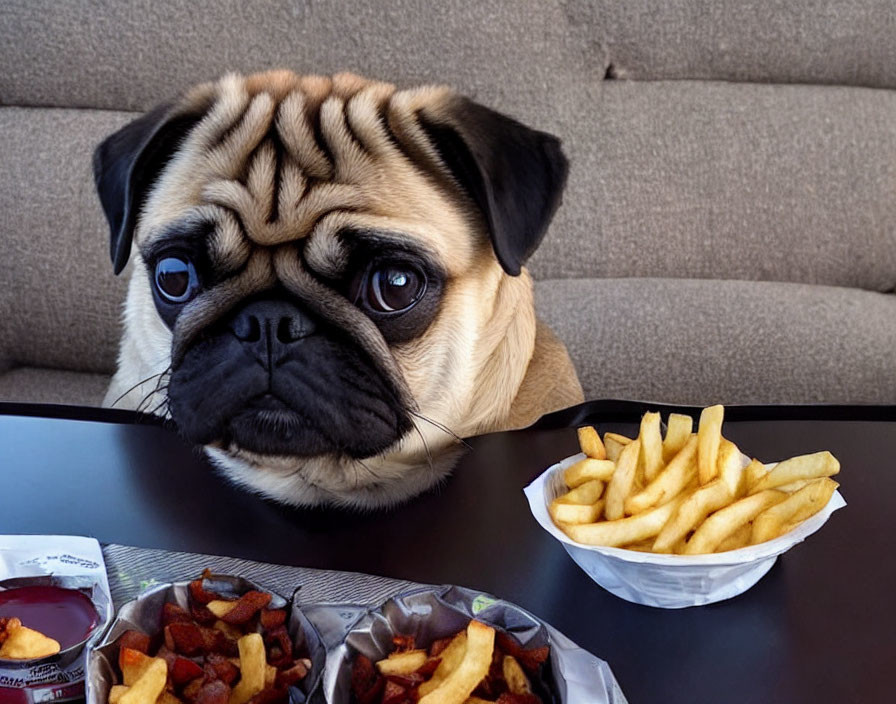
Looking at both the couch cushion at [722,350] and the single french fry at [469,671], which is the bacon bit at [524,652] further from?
the couch cushion at [722,350]

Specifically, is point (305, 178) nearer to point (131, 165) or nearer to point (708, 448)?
point (131, 165)

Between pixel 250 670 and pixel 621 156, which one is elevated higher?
pixel 621 156

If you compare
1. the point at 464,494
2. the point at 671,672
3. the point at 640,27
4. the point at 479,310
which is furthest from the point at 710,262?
the point at 671,672

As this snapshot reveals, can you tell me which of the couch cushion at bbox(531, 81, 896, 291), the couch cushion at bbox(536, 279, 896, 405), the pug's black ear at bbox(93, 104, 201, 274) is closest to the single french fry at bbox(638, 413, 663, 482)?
the pug's black ear at bbox(93, 104, 201, 274)

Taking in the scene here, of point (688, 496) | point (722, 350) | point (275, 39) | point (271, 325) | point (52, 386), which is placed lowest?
point (52, 386)

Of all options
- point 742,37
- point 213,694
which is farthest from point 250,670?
point 742,37

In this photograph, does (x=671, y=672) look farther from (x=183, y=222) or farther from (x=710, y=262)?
(x=710, y=262)
